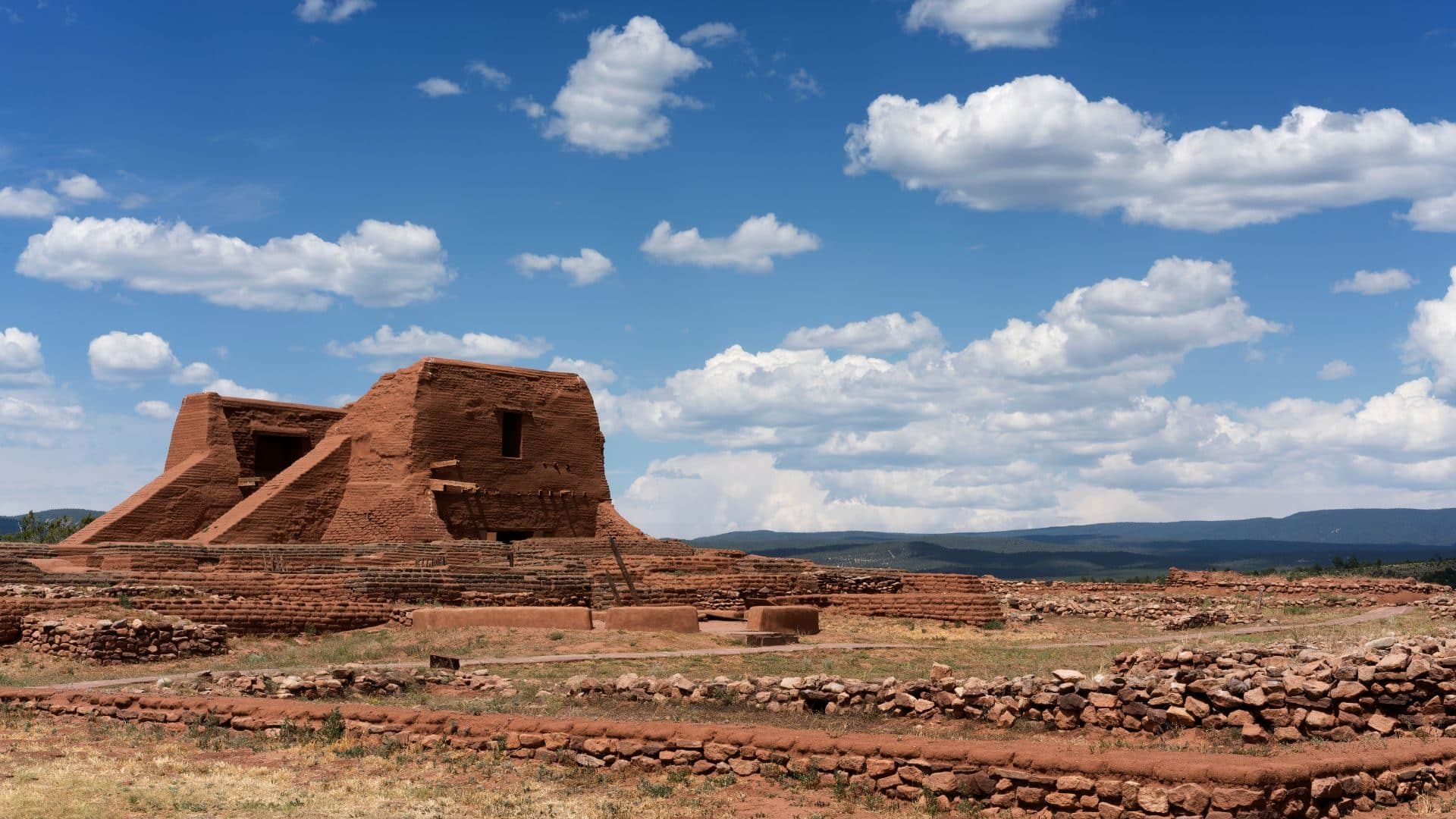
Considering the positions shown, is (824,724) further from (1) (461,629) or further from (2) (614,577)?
(2) (614,577)

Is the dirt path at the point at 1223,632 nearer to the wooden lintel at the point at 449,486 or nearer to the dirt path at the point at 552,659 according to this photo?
the dirt path at the point at 552,659

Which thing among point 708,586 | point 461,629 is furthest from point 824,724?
point 708,586

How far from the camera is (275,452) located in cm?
3734

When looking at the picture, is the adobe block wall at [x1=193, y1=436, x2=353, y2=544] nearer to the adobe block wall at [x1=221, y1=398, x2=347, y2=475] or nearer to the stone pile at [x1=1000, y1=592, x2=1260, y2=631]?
the adobe block wall at [x1=221, y1=398, x2=347, y2=475]

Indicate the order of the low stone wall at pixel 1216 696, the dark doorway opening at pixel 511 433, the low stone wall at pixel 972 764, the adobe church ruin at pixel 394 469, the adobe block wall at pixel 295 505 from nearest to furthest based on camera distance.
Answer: the low stone wall at pixel 972 764, the low stone wall at pixel 1216 696, the adobe block wall at pixel 295 505, the adobe church ruin at pixel 394 469, the dark doorway opening at pixel 511 433

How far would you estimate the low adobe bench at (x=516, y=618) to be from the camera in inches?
813

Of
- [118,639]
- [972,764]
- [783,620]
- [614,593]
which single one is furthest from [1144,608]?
[972,764]

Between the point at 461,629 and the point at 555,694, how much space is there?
21.6 ft

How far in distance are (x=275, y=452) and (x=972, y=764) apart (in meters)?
31.4

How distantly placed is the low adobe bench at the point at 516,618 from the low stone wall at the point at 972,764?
826cm

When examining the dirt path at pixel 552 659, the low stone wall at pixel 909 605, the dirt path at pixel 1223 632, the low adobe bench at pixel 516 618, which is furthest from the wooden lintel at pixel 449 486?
the dirt path at pixel 1223 632

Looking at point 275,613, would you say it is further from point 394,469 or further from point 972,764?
point 972,764

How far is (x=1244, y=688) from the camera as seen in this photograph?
10562mm

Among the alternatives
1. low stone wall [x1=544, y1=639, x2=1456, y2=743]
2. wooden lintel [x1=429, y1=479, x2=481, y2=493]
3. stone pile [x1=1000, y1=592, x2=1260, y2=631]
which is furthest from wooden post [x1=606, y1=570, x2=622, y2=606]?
low stone wall [x1=544, y1=639, x2=1456, y2=743]
